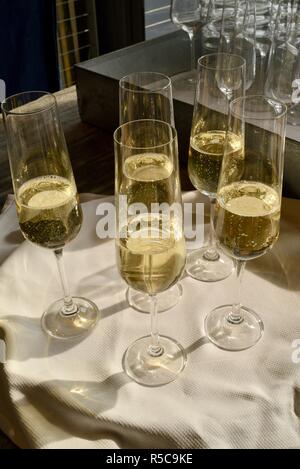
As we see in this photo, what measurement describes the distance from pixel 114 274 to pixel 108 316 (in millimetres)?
89

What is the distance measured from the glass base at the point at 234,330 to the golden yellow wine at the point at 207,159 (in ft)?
0.64

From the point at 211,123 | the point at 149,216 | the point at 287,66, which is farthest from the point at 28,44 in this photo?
the point at 149,216

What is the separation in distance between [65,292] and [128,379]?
A: 0.17 meters

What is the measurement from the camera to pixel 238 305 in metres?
0.71

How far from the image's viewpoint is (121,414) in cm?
57

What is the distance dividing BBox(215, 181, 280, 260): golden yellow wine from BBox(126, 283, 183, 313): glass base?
0.38 ft

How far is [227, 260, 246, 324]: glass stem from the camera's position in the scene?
69 cm

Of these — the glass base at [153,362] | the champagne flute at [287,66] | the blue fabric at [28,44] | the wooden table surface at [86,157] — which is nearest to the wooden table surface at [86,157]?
the wooden table surface at [86,157]

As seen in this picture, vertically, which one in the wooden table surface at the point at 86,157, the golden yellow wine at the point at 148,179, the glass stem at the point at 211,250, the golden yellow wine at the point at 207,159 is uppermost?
the golden yellow wine at the point at 148,179

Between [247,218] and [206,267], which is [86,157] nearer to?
[206,267]

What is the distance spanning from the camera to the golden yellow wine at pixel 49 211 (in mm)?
652

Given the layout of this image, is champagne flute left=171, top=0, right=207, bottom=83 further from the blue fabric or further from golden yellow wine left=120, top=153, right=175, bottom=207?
the blue fabric

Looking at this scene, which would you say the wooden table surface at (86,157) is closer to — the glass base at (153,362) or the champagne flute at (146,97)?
the champagne flute at (146,97)
